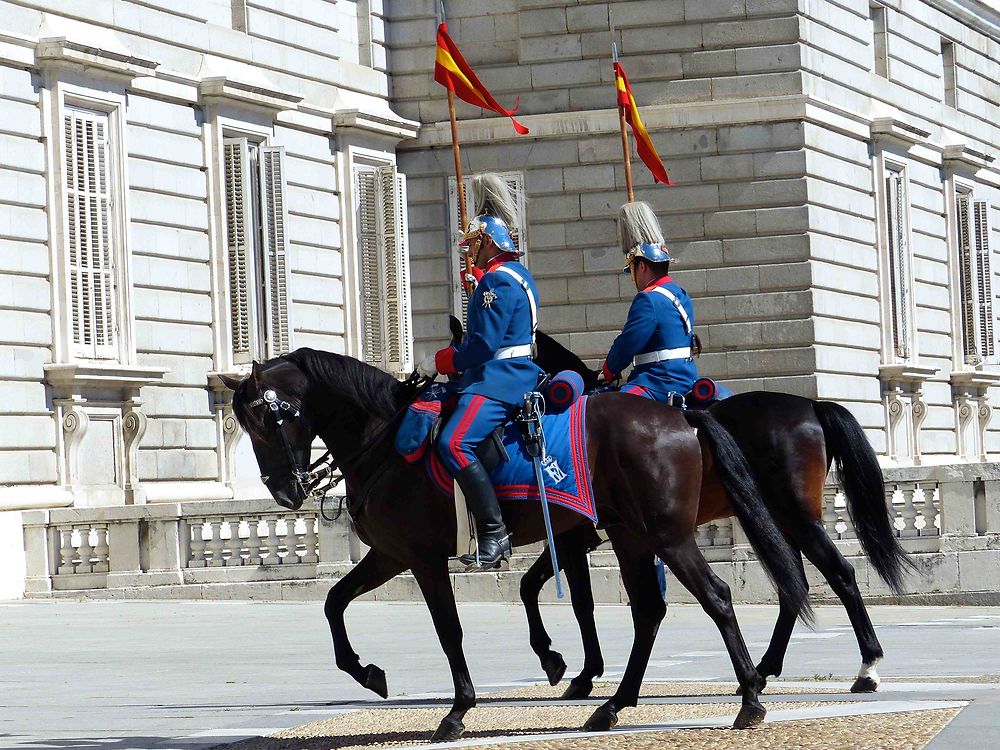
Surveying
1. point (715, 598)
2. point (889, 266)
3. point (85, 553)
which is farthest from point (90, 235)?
point (715, 598)

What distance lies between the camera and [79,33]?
78.3ft

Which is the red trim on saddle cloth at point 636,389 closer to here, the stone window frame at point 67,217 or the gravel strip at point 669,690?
the gravel strip at point 669,690

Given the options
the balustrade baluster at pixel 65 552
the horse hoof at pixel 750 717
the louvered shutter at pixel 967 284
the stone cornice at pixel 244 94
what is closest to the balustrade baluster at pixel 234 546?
the balustrade baluster at pixel 65 552

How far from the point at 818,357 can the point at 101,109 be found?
35.9 feet

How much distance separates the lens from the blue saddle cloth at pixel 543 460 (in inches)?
371

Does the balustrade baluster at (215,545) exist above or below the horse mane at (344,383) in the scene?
below

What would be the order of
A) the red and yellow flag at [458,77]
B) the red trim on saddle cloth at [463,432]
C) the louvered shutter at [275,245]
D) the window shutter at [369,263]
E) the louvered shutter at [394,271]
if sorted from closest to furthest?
the red trim on saddle cloth at [463,432] → the louvered shutter at [275,245] → the red and yellow flag at [458,77] → the window shutter at [369,263] → the louvered shutter at [394,271]

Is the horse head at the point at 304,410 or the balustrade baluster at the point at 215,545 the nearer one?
the horse head at the point at 304,410

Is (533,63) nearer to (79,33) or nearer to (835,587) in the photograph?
(79,33)

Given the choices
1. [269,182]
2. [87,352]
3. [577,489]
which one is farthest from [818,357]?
[577,489]

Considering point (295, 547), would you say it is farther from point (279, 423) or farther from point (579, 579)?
point (279, 423)

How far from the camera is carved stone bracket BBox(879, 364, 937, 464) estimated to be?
108ft

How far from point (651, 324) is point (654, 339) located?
4.4 inches

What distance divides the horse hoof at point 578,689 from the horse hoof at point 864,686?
50.6 inches
